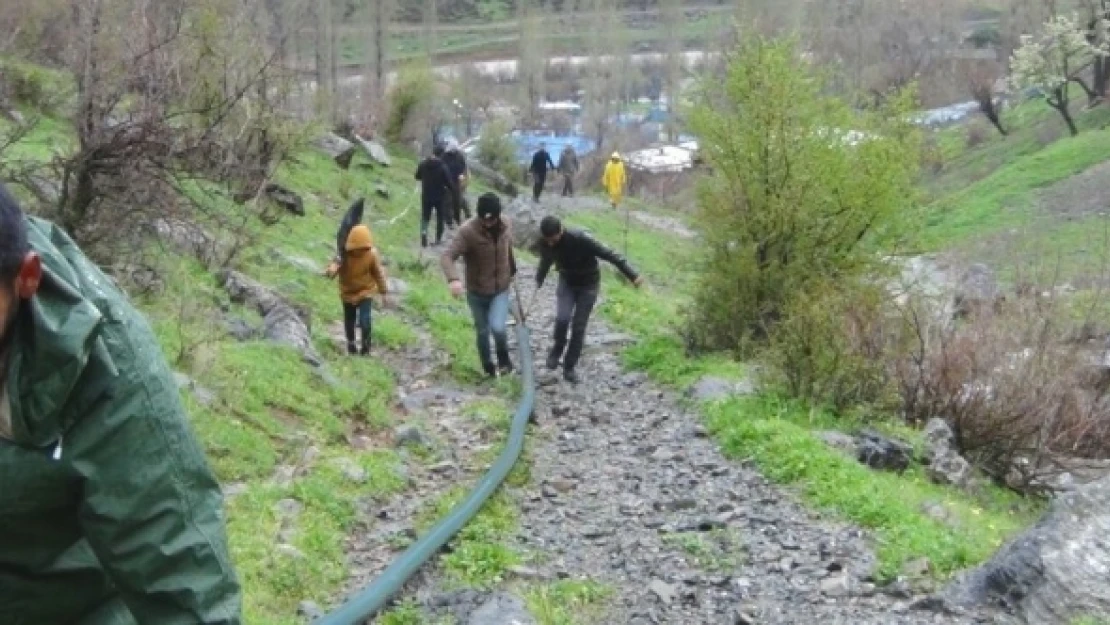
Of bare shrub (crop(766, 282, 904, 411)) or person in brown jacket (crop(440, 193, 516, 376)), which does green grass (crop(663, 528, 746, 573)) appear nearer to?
bare shrub (crop(766, 282, 904, 411))

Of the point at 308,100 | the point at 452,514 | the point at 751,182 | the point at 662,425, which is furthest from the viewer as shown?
the point at 308,100

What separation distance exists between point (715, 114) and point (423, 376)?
4950 mm

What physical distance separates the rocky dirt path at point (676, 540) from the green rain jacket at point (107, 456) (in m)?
4.81

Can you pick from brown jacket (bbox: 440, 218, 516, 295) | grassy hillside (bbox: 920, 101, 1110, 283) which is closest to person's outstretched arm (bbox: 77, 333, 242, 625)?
brown jacket (bbox: 440, 218, 516, 295)

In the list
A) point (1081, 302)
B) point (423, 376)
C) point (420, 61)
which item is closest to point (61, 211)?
point (423, 376)

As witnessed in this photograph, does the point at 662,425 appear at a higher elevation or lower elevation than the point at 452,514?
lower

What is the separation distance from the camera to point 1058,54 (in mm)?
54719

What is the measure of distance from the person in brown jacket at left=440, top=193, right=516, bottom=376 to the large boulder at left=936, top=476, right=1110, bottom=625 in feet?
22.8

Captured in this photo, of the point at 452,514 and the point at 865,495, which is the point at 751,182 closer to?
the point at 865,495

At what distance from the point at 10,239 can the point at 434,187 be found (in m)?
22.7

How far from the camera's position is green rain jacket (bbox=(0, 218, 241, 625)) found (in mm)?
2209

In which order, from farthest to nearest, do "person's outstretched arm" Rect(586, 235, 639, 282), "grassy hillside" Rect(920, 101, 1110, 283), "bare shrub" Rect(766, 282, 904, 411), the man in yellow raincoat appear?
1. the man in yellow raincoat
2. "grassy hillside" Rect(920, 101, 1110, 283)
3. "person's outstretched arm" Rect(586, 235, 639, 282)
4. "bare shrub" Rect(766, 282, 904, 411)

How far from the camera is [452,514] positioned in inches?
346

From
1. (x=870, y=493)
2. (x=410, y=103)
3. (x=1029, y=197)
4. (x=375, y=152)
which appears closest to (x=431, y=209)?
(x=375, y=152)
